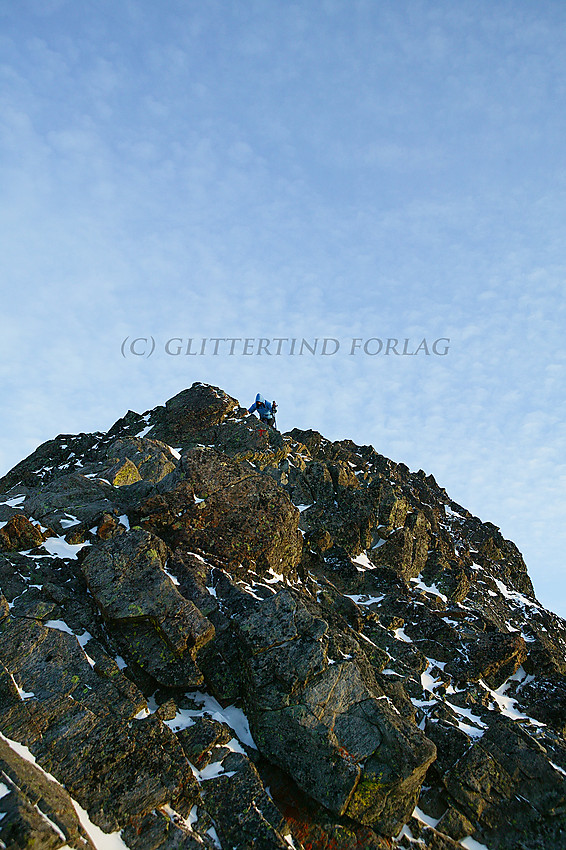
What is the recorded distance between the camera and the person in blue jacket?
45875 millimetres

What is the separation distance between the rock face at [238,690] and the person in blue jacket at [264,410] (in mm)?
15829

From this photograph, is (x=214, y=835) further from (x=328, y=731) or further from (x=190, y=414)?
(x=190, y=414)

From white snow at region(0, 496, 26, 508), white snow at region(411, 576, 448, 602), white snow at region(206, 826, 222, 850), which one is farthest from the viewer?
white snow at region(411, 576, 448, 602)

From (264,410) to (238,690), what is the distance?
31.1m

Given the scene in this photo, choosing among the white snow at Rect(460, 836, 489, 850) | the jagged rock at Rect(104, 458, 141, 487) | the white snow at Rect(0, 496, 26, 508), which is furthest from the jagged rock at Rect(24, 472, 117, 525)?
the white snow at Rect(460, 836, 489, 850)

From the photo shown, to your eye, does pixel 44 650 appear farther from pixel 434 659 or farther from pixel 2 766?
pixel 434 659

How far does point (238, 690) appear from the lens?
57.7ft

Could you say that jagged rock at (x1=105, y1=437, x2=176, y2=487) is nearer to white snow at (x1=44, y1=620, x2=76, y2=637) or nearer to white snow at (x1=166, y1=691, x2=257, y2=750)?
white snow at (x1=44, y1=620, x2=76, y2=637)

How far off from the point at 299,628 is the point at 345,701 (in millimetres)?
3109

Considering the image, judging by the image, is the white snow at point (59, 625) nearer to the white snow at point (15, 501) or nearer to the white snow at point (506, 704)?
the white snow at point (15, 501)

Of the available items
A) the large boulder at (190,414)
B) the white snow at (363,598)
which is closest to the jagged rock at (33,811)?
the white snow at (363,598)

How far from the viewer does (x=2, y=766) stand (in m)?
11.1

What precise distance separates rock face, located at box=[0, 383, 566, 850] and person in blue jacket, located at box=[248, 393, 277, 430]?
51.9 feet

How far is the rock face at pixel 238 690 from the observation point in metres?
12.7
